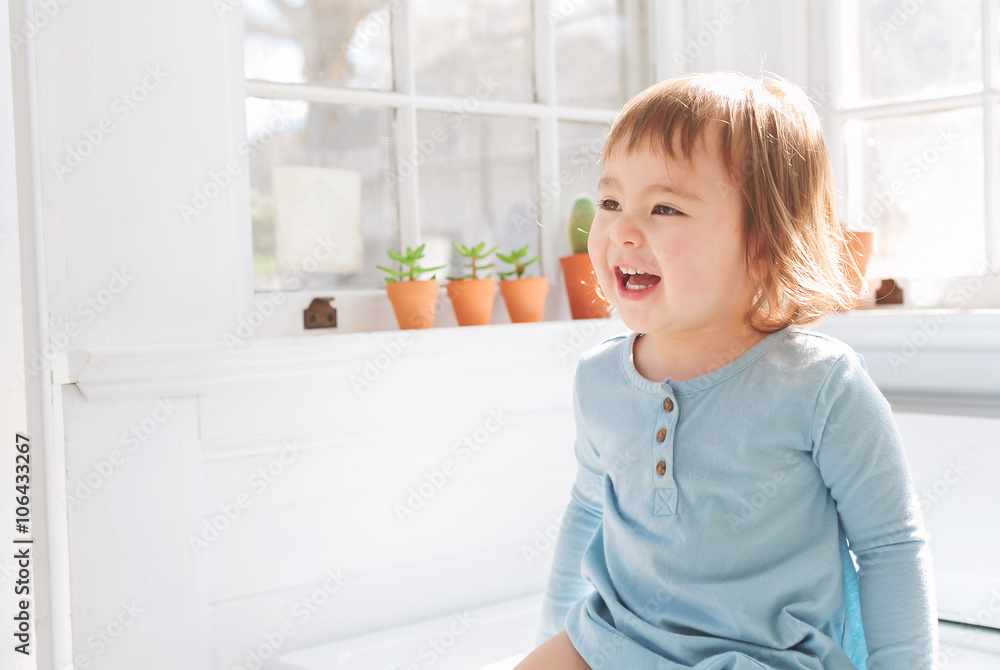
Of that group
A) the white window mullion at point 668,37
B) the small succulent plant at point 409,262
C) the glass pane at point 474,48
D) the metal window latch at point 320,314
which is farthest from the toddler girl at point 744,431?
the white window mullion at point 668,37

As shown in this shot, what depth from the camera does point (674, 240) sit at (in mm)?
933

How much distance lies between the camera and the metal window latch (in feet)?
5.23

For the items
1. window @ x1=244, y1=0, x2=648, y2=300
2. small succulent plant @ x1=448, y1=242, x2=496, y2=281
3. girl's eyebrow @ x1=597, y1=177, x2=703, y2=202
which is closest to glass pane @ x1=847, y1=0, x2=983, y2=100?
window @ x1=244, y1=0, x2=648, y2=300

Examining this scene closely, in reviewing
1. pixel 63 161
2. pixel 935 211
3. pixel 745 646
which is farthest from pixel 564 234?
pixel 745 646

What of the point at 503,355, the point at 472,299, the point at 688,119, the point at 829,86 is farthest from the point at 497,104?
the point at 688,119

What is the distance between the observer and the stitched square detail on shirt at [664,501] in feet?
3.13

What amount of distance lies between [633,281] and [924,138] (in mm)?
1167

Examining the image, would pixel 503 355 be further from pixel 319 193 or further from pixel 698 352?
pixel 698 352

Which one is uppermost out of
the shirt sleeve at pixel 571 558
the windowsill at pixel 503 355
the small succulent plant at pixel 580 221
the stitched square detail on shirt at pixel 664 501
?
the small succulent plant at pixel 580 221

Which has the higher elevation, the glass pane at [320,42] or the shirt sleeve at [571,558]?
the glass pane at [320,42]

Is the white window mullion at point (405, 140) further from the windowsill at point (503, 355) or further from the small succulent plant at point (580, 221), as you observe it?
the small succulent plant at point (580, 221)

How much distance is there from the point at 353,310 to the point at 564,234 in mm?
532

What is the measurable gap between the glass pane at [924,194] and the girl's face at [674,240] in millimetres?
1037

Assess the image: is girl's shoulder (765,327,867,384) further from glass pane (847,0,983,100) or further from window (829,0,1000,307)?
glass pane (847,0,983,100)
